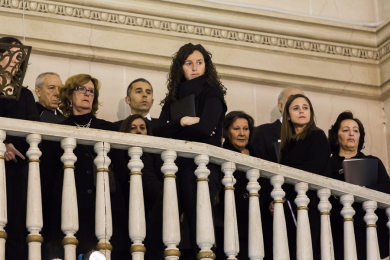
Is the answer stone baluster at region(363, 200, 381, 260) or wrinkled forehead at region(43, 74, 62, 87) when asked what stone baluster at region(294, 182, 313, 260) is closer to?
stone baluster at region(363, 200, 381, 260)

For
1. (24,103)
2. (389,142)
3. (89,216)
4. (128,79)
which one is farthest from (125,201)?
(389,142)

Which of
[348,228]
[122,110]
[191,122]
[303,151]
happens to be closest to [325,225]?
[348,228]

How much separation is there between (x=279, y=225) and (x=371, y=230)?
74 cm

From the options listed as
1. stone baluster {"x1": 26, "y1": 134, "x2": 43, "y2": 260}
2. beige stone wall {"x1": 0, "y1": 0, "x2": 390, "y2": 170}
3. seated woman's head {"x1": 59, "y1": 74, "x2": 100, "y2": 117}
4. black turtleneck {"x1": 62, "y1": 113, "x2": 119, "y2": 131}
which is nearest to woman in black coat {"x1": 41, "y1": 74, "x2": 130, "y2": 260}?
black turtleneck {"x1": 62, "y1": 113, "x2": 119, "y2": 131}

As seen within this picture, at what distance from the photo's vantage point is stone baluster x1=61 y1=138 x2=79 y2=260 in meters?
6.93

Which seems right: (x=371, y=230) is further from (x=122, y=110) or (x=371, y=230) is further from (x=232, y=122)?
(x=122, y=110)

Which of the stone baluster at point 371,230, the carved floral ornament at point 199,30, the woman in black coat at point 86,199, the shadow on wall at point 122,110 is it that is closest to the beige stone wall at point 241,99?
the shadow on wall at point 122,110

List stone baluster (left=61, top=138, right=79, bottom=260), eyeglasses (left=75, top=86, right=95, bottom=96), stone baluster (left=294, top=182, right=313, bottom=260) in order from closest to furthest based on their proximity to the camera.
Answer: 1. stone baluster (left=61, top=138, right=79, bottom=260)
2. stone baluster (left=294, top=182, right=313, bottom=260)
3. eyeglasses (left=75, top=86, right=95, bottom=96)

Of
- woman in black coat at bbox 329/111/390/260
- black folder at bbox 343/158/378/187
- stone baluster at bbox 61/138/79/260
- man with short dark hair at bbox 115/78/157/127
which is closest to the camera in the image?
stone baluster at bbox 61/138/79/260

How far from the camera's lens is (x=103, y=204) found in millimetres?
7027

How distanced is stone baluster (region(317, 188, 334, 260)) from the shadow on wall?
7.83 feet

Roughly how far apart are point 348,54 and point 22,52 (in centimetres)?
433

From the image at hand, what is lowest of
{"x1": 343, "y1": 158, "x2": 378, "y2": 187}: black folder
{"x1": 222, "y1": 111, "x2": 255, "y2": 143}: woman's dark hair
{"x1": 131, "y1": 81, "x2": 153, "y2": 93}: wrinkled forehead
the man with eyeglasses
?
{"x1": 343, "y1": 158, "x2": 378, "y2": 187}: black folder

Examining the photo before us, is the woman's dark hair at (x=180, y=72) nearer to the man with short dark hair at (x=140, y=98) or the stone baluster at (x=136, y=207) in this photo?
the stone baluster at (x=136, y=207)
